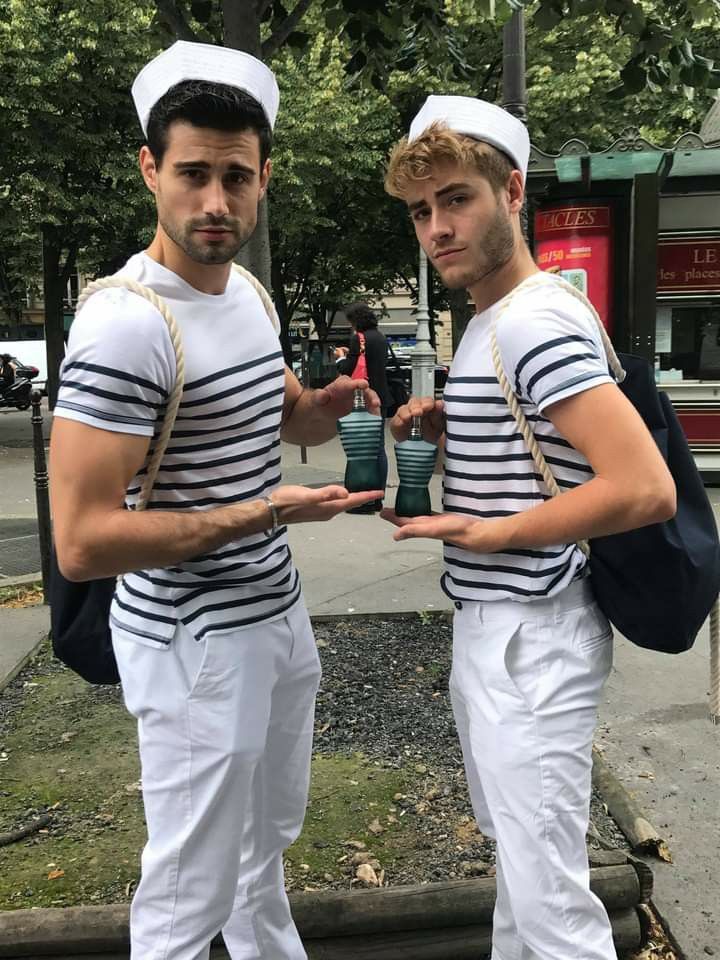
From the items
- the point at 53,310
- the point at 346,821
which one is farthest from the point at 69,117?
the point at 346,821

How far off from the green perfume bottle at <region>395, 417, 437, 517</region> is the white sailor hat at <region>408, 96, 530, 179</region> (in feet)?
2.16

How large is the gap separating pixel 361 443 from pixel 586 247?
783 centimetres

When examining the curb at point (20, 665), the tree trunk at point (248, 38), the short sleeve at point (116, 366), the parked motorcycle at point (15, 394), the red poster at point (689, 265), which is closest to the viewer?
the short sleeve at point (116, 366)

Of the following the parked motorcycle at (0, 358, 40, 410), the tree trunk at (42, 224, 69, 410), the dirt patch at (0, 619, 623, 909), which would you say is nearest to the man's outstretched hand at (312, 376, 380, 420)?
the dirt patch at (0, 619, 623, 909)

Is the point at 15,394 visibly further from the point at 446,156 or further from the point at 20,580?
the point at 446,156

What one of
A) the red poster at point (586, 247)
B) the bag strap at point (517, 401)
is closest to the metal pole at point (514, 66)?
the red poster at point (586, 247)

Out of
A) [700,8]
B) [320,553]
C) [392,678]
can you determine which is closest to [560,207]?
[320,553]

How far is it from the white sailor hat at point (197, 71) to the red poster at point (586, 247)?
7.90 metres

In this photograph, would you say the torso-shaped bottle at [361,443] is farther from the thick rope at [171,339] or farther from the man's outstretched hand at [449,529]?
the thick rope at [171,339]

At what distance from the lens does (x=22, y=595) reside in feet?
20.9

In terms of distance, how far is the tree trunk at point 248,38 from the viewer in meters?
3.92

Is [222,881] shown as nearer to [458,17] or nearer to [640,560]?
[640,560]

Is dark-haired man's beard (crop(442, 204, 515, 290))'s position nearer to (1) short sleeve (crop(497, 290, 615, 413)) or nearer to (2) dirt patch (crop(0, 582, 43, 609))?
(1) short sleeve (crop(497, 290, 615, 413))

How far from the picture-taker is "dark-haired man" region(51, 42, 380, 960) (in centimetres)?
167
